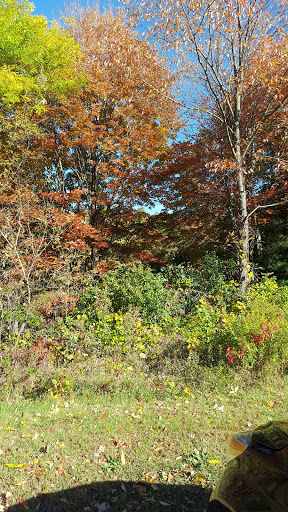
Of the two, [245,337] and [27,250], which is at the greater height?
[27,250]

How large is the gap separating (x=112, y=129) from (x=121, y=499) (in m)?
11.2

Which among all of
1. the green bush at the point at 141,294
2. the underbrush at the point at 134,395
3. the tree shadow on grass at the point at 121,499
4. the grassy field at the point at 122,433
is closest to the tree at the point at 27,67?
the green bush at the point at 141,294

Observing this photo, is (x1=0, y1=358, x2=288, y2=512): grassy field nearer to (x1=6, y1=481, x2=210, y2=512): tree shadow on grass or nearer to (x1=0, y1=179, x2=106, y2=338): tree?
(x1=6, y1=481, x2=210, y2=512): tree shadow on grass

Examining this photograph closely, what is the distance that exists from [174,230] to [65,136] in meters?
5.23

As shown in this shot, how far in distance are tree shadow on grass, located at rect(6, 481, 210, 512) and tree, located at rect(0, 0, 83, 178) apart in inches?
387

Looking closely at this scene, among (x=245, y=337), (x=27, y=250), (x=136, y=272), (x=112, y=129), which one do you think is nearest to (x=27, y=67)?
(x=112, y=129)

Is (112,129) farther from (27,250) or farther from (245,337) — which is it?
(245,337)

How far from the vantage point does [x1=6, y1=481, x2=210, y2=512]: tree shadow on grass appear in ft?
8.14

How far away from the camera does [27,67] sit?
11.0 m

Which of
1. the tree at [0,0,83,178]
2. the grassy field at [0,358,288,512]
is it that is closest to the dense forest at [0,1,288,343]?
the tree at [0,0,83,178]

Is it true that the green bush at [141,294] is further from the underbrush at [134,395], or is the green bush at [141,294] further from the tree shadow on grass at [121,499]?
the tree shadow on grass at [121,499]

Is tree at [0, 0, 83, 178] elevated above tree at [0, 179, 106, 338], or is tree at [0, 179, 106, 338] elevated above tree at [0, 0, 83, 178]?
tree at [0, 0, 83, 178]

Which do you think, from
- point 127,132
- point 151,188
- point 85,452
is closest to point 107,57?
point 127,132

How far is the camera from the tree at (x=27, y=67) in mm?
10312
